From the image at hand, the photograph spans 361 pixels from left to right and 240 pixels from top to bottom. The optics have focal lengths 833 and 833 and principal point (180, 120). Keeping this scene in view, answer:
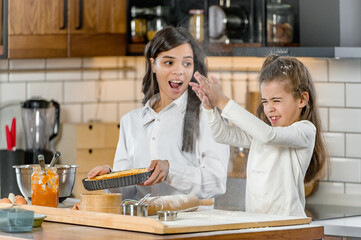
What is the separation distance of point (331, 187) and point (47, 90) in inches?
66.3

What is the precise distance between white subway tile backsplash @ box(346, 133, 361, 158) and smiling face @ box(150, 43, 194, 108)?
0.75 m

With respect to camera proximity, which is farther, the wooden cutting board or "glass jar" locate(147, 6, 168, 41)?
"glass jar" locate(147, 6, 168, 41)

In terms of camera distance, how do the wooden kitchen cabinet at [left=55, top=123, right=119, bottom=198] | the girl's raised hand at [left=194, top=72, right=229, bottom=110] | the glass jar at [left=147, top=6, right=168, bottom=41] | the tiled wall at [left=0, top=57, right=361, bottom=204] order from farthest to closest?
the wooden kitchen cabinet at [left=55, top=123, right=119, bottom=198] → the glass jar at [left=147, top=6, right=168, bottom=41] → the tiled wall at [left=0, top=57, right=361, bottom=204] → the girl's raised hand at [left=194, top=72, right=229, bottom=110]

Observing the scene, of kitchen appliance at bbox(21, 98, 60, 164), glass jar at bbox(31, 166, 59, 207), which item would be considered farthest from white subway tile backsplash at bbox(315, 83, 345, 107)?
kitchen appliance at bbox(21, 98, 60, 164)

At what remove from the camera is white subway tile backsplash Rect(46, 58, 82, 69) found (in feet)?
14.5

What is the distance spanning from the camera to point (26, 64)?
4.38 meters

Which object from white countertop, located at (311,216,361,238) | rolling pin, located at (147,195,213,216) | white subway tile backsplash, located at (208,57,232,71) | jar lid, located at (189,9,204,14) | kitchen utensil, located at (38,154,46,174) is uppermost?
jar lid, located at (189,9,204,14)

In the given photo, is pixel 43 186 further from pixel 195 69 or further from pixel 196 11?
pixel 196 11

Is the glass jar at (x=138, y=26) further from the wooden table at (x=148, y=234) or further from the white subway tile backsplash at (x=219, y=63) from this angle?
the wooden table at (x=148, y=234)

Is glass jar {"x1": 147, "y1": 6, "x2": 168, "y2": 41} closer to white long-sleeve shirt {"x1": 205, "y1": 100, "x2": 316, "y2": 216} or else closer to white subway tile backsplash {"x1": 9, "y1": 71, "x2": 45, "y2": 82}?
white subway tile backsplash {"x1": 9, "y1": 71, "x2": 45, "y2": 82}

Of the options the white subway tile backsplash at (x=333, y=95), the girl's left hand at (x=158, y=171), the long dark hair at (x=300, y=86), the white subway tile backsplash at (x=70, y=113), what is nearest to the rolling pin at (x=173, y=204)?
the girl's left hand at (x=158, y=171)

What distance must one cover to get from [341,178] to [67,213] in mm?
1437

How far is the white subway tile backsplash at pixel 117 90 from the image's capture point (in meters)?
4.53

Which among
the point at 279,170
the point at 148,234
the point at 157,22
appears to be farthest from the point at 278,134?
the point at 157,22
